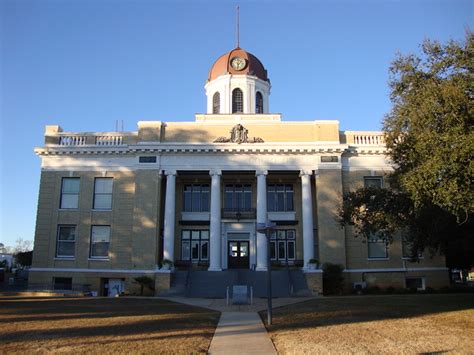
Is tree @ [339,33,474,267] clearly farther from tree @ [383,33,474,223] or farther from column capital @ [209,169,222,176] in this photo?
column capital @ [209,169,222,176]

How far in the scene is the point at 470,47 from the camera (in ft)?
53.7

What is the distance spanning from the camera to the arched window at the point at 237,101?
41044mm

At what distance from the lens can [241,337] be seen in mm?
12664

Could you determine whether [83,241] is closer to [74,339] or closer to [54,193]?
[54,193]

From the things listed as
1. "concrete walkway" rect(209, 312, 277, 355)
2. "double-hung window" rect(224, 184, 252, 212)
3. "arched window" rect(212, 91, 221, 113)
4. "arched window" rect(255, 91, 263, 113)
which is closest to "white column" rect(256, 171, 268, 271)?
"double-hung window" rect(224, 184, 252, 212)

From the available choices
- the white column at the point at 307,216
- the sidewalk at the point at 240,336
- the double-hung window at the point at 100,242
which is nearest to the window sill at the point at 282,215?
the white column at the point at 307,216

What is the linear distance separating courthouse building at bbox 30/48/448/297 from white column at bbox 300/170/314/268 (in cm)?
7

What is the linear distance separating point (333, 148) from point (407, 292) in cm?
1113

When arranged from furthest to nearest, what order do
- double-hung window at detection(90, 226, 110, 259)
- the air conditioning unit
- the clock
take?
1. the clock
2. double-hung window at detection(90, 226, 110, 259)
3. the air conditioning unit

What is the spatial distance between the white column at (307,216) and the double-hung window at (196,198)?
313 inches

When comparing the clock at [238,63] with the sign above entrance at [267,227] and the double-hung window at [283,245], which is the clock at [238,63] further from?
the sign above entrance at [267,227]

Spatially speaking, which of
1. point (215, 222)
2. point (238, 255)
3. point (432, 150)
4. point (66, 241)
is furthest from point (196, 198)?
point (432, 150)

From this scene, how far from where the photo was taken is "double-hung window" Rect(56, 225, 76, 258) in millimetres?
34906

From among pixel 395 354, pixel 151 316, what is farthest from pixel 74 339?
pixel 395 354
